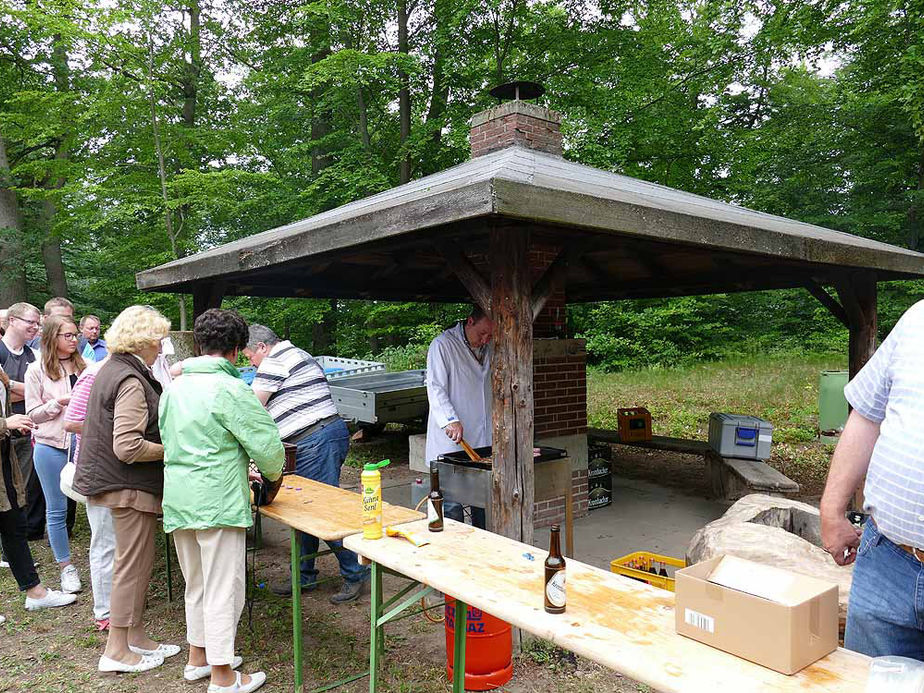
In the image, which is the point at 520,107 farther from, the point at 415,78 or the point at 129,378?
the point at 415,78

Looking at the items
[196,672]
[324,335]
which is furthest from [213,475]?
[324,335]

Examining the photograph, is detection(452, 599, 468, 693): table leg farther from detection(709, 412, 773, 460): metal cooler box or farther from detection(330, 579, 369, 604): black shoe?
detection(709, 412, 773, 460): metal cooler box

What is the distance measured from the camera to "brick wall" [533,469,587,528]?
6246 mm

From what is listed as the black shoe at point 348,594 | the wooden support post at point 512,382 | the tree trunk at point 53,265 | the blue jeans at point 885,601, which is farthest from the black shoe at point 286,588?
the tree trunk at point 53,265

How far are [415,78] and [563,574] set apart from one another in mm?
14865

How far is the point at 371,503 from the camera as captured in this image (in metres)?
3.02

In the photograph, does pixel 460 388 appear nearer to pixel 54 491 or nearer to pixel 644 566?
pixel 644 566

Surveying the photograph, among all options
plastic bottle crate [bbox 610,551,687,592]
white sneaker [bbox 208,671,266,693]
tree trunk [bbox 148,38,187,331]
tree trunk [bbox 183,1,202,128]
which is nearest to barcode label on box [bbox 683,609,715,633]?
plastic bottle crate [bbox 610,551,687,592]

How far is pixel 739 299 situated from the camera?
63.8ft

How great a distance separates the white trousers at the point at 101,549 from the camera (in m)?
3.86

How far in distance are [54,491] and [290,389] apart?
212 cm

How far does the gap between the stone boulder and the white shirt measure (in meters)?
1.75

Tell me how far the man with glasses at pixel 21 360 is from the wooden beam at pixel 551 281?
4.27 metres

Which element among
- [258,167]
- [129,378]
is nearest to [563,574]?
[129,378]
